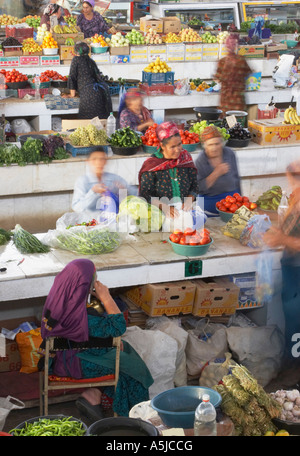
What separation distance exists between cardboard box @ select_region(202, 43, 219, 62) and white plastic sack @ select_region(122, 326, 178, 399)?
313 inches

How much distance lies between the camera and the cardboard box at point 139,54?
11.2 m

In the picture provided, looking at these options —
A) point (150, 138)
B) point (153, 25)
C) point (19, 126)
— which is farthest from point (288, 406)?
point (153, 25)

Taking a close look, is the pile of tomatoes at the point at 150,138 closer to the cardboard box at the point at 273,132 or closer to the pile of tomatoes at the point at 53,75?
the cardboard box at the point at 273,132

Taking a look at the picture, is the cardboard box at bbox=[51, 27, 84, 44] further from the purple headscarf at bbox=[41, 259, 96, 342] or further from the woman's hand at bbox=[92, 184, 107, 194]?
the purple headscarf at bbox=[41, 259, 96, 342]

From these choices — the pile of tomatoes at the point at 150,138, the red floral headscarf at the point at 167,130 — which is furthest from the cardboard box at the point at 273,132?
the red floral headscarf at the point at 167,130

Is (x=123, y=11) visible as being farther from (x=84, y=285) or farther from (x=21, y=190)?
(x=84, y=285)

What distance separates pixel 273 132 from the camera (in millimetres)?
7941

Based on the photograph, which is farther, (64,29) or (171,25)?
(171,25)

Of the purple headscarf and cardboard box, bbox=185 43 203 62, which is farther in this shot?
cardboard box, bbox=185 43 203 62

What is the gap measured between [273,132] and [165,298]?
137 inches

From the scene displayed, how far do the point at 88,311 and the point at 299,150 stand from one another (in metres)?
4.55

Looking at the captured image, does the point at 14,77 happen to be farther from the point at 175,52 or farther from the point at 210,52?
the point at 210,52

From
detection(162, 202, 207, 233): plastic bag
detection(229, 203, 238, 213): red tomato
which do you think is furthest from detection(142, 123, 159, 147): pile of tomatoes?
detection(162, 202, 207, 233): plastic bag

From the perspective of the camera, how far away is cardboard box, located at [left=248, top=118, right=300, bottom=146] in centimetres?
790
